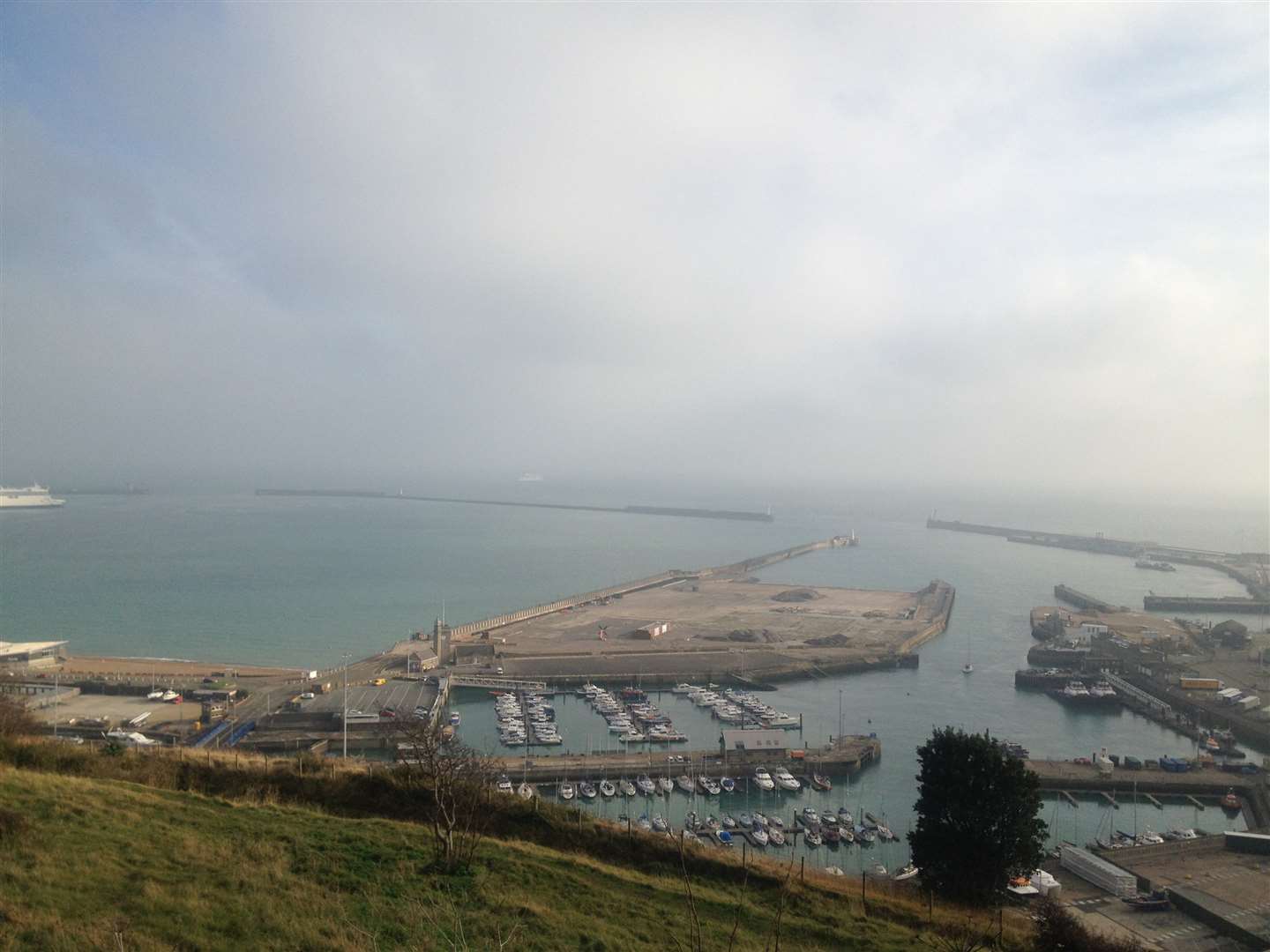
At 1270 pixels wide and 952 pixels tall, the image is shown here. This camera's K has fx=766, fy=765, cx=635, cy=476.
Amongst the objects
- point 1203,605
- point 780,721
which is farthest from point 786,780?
point 1203,605

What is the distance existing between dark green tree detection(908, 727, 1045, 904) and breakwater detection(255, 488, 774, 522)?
54.7m

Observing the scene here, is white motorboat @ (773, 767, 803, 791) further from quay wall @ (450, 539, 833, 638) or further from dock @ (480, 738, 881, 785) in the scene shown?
quay wall @ (450, 539, 833, 638)

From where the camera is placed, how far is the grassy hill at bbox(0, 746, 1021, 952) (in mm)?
2609

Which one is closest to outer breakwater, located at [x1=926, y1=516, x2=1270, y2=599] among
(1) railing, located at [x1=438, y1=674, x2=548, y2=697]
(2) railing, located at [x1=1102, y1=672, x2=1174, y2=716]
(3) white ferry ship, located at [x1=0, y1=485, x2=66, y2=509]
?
(2) railing, located at [x1=1102, y1=672, x2=1174, y2=716]

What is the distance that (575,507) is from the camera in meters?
68.6

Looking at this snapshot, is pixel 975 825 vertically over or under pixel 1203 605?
over

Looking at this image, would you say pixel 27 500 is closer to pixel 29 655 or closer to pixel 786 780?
pixel 29 655

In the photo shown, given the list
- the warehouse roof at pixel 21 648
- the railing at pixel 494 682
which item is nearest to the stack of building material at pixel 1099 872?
the railing at pixel 494 682

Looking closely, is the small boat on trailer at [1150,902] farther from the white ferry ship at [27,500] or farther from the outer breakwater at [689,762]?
the white ferry ship at [27,500]

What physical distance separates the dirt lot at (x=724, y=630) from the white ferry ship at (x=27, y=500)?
2003 inches

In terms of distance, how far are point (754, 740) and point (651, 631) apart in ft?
26.7

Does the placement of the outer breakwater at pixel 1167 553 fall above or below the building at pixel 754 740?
above

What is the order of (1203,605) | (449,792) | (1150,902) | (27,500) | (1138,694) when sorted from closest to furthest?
(449,792) → (1150,902) → (1138,694) → (1203,605) → (27,500)

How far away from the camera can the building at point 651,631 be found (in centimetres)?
1952
